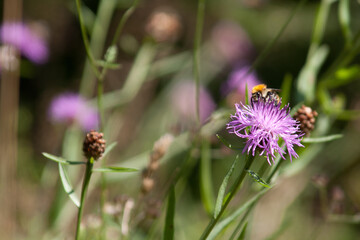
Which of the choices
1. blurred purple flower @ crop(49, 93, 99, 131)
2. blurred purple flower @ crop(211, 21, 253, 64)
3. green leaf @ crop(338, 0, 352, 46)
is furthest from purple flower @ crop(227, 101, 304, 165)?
blurred purple flower @ crop(211, 21, 253, 64)

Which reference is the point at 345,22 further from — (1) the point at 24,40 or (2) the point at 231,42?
(2) the point at 231,42

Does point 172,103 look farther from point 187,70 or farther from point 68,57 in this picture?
point 68,57

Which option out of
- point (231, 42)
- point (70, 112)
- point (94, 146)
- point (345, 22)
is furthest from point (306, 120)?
point (231, 42)

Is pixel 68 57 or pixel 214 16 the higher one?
pixel 214 16

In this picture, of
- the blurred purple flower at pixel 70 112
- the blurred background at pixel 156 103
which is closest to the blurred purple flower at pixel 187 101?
the blurred background at pixel 156 103

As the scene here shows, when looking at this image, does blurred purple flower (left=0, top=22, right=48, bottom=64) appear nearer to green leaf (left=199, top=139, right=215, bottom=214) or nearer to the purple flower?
green leaf (left=199, top=139, right=215, bottom=214)

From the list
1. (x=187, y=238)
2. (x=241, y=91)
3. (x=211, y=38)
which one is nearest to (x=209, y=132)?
(x=241, y=91)

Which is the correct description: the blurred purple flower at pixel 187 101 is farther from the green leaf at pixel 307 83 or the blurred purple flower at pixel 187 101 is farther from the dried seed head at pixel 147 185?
the dried seed head at pixel 147 185
